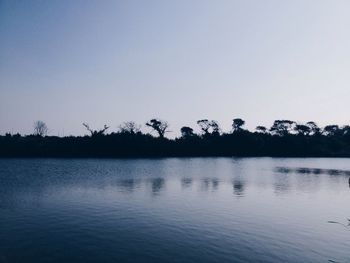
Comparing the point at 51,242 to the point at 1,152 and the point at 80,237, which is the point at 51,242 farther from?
the point at 1,152

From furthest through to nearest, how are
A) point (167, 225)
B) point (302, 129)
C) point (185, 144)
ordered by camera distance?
point (302, 129), point (185, 144), point (167, 225)

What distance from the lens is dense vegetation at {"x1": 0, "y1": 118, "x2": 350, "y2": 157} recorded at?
350 feet

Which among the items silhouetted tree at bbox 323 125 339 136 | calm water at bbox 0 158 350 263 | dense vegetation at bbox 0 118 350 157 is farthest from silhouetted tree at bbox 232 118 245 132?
calm water at bbox 0 158 350 263

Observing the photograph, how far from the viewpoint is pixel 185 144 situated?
13088 cm

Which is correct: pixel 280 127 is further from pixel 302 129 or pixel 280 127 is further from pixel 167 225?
pixel 167 225

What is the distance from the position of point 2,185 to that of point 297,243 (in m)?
32.7

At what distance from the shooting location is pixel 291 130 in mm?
166375

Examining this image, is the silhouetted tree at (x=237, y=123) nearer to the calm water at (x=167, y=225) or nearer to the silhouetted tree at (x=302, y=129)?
the silhouetted tree at (x=302, y=129)

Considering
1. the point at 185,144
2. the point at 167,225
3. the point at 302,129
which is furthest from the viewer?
the point at 302,129

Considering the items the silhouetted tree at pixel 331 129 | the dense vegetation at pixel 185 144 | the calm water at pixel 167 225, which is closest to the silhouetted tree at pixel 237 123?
the dense vegetation at pixel 185 144

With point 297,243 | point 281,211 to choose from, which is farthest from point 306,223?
point 297,243

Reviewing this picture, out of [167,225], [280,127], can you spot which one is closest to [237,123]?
[280,127]

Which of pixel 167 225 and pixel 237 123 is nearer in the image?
pixel 167 225

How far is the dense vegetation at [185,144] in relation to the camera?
350 feet
